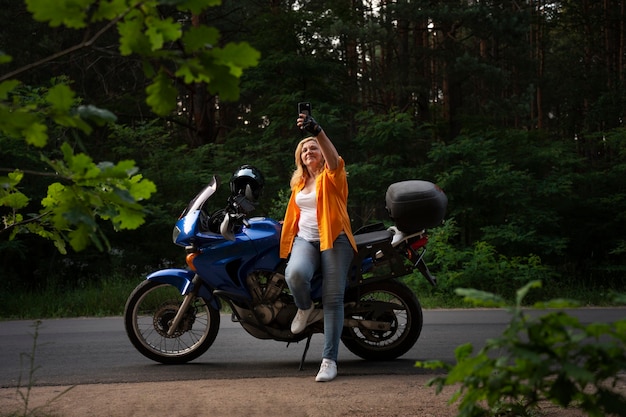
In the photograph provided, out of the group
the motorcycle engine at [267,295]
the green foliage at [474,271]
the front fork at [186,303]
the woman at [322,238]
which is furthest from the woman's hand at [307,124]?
the green foliage at [474,271]

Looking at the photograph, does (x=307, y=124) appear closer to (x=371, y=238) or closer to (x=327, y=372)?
(x=371, y=238)

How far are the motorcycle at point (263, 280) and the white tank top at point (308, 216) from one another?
387mm

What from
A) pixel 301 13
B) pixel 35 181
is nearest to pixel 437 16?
pixel 301 13

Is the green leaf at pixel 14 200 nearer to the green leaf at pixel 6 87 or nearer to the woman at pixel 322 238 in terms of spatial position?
the green leaf at pixel 6 87

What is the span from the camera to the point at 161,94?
2604 millimetres

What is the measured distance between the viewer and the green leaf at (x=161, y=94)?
2.60m

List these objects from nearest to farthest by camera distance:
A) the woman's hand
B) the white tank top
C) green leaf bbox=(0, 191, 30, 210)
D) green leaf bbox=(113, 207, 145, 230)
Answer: green leaf bbox=(113, 207, 145, 230) → green leaf bbox=(0, 191, 30, 210) → the woman's hand → the white tank top

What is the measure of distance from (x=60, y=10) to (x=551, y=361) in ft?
5.76

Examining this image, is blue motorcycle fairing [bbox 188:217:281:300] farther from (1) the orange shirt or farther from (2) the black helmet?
(1) the orange shirt

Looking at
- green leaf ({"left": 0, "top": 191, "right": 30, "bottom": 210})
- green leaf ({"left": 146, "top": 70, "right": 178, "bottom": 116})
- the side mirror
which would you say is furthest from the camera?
the side mirror

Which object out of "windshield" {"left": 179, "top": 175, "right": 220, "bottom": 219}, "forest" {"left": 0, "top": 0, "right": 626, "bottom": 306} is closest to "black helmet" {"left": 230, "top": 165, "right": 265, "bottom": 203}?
"windshield" {"left": 179, "top": 175, "right": 220, "bottom": 219}

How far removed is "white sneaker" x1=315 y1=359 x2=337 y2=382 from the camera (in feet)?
20.5

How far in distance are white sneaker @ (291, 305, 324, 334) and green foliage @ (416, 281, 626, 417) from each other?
4167mm

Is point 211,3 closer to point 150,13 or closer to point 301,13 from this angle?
point 150,13
